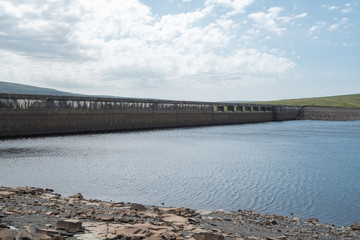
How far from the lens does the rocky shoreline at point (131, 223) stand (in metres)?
7.72

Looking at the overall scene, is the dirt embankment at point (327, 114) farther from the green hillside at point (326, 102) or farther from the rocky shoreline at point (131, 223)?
the rocky shoreline at point (131, 223)

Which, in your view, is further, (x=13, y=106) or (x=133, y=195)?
(x=13, y=106)

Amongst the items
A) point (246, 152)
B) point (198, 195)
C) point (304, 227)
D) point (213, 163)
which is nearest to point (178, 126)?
point (246, 152)

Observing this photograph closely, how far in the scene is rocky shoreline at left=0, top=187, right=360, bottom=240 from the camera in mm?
7719

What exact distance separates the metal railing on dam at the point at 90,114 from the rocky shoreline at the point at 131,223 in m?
26.4

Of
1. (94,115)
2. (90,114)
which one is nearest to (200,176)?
(90,114)

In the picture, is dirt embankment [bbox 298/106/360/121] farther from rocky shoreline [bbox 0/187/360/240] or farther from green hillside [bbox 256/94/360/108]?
rocky shoreline [bbox 0/187/360/240]

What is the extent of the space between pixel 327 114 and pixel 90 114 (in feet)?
266

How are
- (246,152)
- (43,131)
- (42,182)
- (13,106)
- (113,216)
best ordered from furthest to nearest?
(43,131)
(13,106)
(246,152)
(42,182)
(113,216)

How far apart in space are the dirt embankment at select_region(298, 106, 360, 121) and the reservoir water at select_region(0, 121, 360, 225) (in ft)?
253

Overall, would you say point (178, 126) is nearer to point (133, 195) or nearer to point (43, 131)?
point (43, 131)

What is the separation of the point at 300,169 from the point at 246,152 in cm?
807

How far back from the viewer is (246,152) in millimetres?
30125

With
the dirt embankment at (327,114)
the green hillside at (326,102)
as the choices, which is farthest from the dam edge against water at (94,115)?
the green hillside at (326,102)
